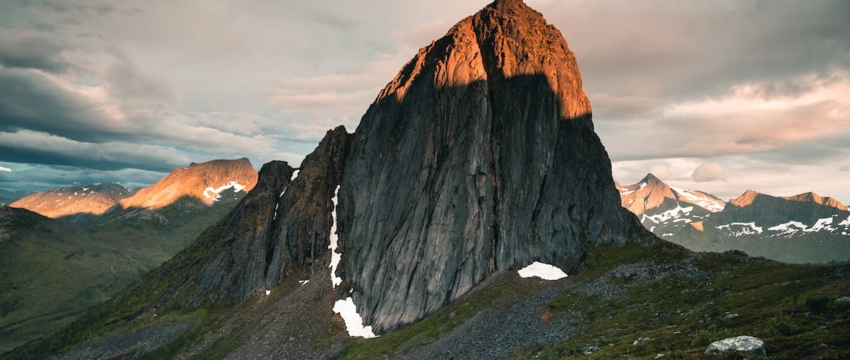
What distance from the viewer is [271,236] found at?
513 ft

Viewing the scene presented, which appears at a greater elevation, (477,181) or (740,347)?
(477,181)

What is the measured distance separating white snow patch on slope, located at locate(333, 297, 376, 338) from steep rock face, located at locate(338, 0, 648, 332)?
78.1 inches

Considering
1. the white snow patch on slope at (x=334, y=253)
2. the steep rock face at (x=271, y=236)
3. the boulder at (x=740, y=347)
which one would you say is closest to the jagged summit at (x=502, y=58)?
the steep rock face at (x=271, y=236)

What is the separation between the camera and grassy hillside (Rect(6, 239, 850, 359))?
130 feet

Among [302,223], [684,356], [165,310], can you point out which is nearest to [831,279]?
[684,356]

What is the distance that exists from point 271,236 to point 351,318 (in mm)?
58231

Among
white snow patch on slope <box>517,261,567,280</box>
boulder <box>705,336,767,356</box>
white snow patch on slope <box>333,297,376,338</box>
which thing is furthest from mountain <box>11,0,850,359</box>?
boulder <box>705,336,767,356</box>

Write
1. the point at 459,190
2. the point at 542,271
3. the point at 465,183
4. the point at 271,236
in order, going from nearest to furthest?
the point at 542,271 < the point at 465,183 < the point at 459,190 < the point at 271,236

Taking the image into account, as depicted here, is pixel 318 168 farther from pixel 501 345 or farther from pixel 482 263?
pixel 501 345

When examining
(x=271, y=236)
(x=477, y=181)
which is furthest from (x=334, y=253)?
(x=477, y=181)

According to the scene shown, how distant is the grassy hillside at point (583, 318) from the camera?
39.8 m

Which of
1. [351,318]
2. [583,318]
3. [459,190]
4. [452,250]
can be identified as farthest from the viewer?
[459,190]

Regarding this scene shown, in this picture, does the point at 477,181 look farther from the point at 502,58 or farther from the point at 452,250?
the point at 502,58

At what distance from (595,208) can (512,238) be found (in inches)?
931
